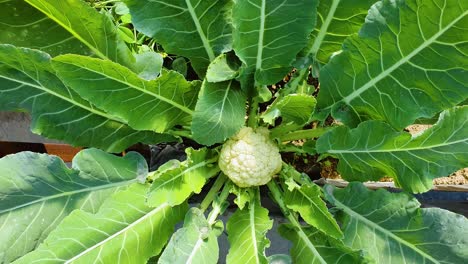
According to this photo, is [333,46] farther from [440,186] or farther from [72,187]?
[72,187]

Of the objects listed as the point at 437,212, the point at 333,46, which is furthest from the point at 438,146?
the point at 333,46

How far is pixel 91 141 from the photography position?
0.82 metres

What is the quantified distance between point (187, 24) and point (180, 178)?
22cm

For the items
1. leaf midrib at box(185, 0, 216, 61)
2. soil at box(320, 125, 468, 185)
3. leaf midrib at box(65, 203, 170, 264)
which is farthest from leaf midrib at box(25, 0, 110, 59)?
soil at box(320, 125, 468, 185)

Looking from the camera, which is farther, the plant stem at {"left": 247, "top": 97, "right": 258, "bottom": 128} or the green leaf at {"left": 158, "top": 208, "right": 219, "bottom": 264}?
the plant stem at {"left": 247, "top": 97, "right": 258, "bottom": 128}

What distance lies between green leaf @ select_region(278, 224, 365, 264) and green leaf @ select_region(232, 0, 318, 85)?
0.23 m

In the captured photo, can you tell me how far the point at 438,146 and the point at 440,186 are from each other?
0.84 feet

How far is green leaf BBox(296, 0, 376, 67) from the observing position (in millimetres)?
680

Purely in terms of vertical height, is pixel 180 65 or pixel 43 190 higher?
pixel 180 65

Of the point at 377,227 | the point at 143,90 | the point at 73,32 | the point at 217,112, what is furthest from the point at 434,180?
the point at 73,32

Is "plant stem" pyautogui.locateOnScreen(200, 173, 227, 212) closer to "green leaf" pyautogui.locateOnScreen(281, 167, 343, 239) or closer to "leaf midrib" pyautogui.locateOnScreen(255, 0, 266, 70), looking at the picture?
"green leaf" pyautogui.locateOnScreen(281, 167, 343, 239)

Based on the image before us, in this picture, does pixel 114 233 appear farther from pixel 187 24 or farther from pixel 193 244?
pixel 187 24

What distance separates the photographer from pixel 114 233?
739mm

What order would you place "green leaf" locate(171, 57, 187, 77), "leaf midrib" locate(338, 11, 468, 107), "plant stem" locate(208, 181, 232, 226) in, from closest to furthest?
"leaf midrib" locate(338, 11, 468, 107), "plant stem" locate(208, 181, 232, 226), "green leaf" locate(171, 57, 187, 77)
